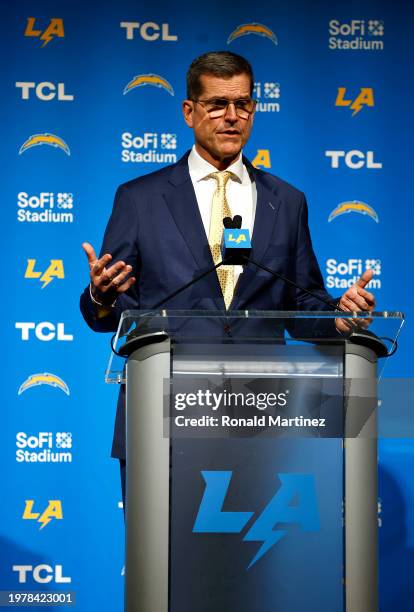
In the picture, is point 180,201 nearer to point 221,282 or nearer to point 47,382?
point 221,282

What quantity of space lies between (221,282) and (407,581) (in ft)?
7.11

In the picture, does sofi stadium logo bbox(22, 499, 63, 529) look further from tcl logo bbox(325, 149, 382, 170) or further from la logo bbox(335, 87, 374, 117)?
la logo bbox(335, 87, 374, 117)

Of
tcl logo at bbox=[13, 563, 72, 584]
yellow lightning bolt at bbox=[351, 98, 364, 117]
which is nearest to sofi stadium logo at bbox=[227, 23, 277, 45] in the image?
yellow lightning bolt at bbox=[351, 98, 364, 117]

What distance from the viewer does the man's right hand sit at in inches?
95.1

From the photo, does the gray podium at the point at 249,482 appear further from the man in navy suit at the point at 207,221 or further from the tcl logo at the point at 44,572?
the tcl logo at the point at 44,572

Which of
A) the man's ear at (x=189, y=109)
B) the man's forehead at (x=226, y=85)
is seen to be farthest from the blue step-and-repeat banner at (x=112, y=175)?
the man's forehead at (x=226, y=85)

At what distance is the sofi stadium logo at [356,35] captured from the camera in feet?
15.0

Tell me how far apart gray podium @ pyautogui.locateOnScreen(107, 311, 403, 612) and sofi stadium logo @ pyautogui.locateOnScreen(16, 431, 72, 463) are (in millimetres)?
2276

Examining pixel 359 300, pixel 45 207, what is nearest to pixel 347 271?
pixel 45 207

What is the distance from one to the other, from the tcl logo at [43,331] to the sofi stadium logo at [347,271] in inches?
46.2

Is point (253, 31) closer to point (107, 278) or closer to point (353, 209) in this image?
point (353, 209)

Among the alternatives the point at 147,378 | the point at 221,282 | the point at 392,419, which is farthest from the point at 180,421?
the point at 392,419

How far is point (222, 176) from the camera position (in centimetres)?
309

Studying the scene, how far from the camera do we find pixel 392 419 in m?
3.66
